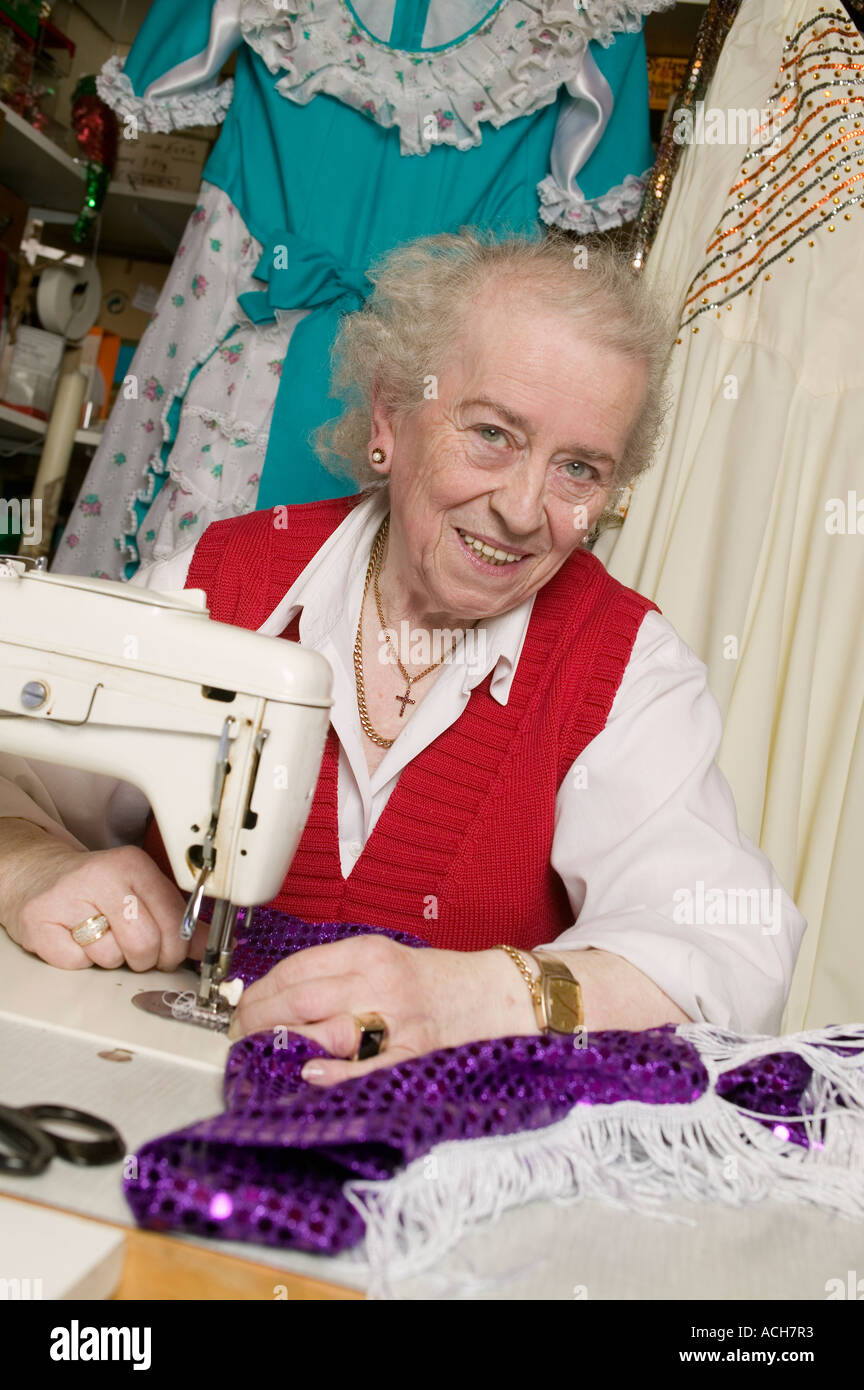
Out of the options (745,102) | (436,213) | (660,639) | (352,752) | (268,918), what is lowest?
(268,918)

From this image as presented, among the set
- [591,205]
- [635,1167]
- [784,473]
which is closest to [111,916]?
[635,1167]

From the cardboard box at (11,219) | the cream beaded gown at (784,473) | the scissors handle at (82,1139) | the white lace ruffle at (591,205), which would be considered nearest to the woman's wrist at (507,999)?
the scissors handle at (82,1139)

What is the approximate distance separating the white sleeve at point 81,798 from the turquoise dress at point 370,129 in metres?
0.76

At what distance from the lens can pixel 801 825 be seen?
6.34 ft

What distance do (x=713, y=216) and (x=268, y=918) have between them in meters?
1.46

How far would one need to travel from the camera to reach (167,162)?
2.82 m

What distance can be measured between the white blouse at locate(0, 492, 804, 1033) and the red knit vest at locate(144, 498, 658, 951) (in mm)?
22

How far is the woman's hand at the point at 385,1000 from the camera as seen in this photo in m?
0.84

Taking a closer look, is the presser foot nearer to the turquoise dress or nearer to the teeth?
the teeth

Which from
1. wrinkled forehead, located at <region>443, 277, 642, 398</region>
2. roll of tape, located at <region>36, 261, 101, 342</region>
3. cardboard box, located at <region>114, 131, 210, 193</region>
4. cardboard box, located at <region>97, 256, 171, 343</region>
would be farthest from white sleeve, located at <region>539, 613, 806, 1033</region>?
Answer: cardboard box, located at <region>97, 256, 171, 343</region>

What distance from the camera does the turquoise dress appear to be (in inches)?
79.3

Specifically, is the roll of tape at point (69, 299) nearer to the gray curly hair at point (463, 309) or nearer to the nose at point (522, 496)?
the gray curly hair at point (463, 309)

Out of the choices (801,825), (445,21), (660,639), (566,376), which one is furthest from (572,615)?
(445,21)
